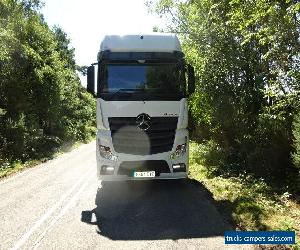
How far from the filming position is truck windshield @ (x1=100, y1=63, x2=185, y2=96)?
11000 mm

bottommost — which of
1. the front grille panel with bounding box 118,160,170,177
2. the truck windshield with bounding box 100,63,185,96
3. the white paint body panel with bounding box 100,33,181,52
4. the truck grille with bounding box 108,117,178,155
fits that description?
the front grille panel with bounding box 118,160,170,177

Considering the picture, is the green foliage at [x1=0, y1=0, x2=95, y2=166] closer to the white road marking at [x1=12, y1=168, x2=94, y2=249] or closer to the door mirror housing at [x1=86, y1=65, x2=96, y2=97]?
the white road marking at [x1=12, y1=168, x2=94, y2=249]

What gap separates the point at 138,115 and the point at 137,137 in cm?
59

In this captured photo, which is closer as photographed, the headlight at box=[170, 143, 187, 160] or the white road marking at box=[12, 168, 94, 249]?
the white road marking at box=[12, 168, 94, 249]

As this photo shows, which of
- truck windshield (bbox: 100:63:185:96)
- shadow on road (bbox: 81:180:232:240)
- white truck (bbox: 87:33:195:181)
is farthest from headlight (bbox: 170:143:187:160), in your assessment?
truck windshield (bbox: 100:63:185:96)

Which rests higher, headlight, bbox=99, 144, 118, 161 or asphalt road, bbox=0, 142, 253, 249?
headlight, bbox=99, 144, 118, 161

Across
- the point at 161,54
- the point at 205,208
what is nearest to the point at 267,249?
the point at 205,208

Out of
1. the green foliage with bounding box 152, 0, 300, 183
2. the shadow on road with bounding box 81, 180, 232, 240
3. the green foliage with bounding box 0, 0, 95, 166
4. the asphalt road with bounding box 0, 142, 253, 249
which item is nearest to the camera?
the asphalt road with bounding box 0, 142, 253, 249

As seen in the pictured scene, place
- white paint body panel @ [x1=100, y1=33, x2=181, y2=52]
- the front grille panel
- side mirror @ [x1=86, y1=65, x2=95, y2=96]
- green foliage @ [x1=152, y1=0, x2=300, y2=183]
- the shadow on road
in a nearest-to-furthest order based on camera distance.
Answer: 1. the shadow on road
2. the front grille panel
3. side mirror @ [x1=86, y1=65, x2=95, y2=96]
4. white paint body panel @ [x1=100, y1=33, x2=181, y2=52]
5. green foliage @ [x1=152, y1=0, x2=300, y2=183]

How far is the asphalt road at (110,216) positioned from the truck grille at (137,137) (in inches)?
52.2

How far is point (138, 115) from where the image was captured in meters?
10.9

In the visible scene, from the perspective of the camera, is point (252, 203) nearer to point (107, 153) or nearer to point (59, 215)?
point (107, 153)

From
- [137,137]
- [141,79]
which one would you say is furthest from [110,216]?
[141,79]

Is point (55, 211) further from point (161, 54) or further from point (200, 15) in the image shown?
point (200, 15)
